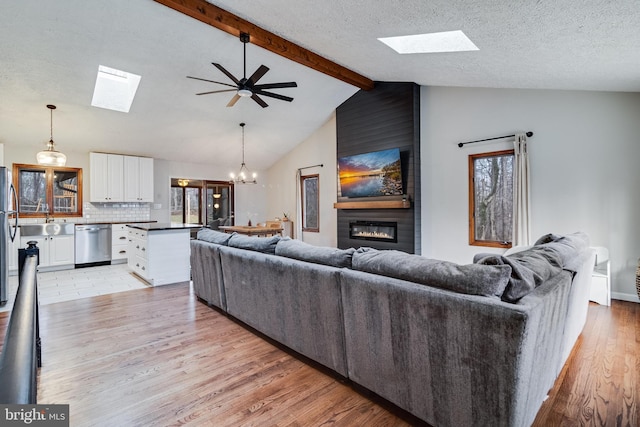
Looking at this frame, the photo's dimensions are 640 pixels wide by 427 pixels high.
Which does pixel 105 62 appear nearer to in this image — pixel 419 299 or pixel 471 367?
pixel 419 299

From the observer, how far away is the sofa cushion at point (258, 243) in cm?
273

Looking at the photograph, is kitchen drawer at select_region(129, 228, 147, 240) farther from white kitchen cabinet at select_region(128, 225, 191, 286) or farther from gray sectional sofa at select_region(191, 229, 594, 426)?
gray sectional sofa at select_region(191, 229, 594, 426)

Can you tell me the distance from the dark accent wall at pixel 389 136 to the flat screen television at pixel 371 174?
13 centimetres

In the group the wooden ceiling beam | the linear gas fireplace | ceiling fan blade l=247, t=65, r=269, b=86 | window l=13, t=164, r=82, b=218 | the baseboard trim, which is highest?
the wooden ceiling beam

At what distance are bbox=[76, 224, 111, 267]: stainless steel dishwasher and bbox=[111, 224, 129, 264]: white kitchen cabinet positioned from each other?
76mm

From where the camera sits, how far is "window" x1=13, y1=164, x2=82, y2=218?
5.93 metres

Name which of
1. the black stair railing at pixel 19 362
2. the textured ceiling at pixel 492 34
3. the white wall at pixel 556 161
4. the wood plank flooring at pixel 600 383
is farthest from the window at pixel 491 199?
the black stair railing at pixel 19 362

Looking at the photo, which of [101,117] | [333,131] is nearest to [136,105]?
[101,117]

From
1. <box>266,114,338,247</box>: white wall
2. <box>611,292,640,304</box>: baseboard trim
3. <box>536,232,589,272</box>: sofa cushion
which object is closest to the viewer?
<box>536,232,589,272</box>: sofa cushion

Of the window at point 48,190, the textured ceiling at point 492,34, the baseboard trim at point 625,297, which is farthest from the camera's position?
the window at point 48,190

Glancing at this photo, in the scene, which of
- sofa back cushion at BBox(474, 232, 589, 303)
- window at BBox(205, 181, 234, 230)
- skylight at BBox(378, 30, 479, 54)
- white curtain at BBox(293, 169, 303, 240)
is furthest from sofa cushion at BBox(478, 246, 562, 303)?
window at BBox(205, 181, 234, 230)

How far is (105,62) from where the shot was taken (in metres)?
4.18

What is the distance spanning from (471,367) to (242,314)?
213 centimetres

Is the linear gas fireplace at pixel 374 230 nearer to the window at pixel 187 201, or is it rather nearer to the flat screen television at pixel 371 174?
the flat screen television at pixel 371 174
